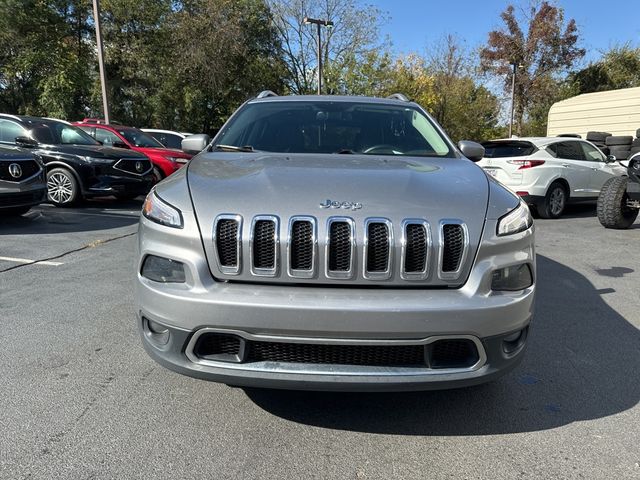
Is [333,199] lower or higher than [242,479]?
higher

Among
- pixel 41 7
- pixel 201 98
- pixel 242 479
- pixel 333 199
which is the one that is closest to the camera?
pixel 242 479

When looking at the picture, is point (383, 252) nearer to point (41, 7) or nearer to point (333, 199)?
point (333, 199)

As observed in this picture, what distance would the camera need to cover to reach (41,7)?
2384 cm

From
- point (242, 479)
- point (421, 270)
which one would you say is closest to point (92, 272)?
point (242, 479)

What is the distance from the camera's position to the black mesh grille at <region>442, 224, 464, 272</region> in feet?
7.43

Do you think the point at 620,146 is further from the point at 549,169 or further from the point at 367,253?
the point at 367,253

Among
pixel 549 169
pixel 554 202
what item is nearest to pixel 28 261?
pixel 549 169

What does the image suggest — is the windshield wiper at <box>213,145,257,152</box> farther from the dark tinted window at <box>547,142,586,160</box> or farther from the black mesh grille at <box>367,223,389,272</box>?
the dark tinted window at <box>547,142,586,160</box>

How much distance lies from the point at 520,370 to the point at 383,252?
1542 mm

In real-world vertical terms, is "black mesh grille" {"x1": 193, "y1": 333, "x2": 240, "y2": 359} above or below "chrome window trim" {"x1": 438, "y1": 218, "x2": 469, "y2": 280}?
below

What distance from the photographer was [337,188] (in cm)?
247

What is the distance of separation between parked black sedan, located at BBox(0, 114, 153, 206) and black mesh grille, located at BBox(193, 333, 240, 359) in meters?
8.28

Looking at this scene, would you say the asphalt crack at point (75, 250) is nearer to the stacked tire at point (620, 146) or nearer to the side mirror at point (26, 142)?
the side mirror at point (26, 142)

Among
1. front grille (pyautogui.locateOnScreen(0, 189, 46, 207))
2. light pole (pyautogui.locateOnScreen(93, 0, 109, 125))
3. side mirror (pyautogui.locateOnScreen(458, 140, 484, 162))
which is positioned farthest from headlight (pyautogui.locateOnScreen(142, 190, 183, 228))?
light pole (pyautogui.locateOnScreen(93, 0, 109, 125))
